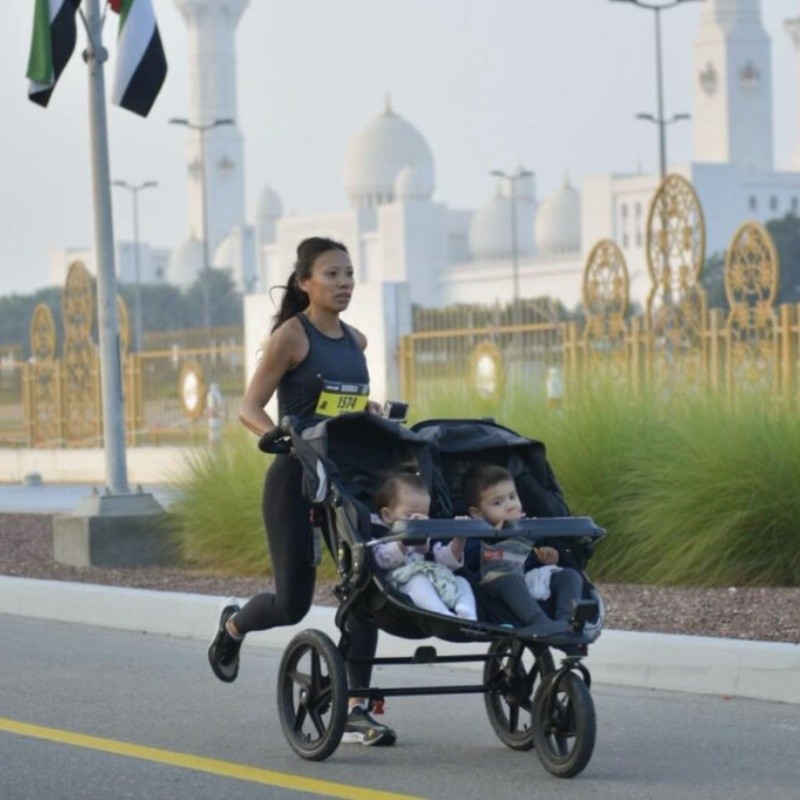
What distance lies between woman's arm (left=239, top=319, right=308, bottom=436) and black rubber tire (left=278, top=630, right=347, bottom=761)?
685mm

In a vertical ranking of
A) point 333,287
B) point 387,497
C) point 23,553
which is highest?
point 333,287

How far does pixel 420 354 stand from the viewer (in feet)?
78.1

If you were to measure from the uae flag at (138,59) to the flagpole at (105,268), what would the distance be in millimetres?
412

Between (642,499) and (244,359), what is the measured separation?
15.8 meters

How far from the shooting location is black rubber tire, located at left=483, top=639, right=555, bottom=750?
Answer: 6.48 meters

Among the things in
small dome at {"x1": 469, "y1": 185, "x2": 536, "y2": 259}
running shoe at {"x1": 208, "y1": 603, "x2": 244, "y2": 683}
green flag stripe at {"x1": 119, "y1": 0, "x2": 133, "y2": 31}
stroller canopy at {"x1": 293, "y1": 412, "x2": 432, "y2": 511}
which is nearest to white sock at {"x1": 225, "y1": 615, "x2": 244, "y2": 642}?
running shoe at {"x1": 208, "y1": 603, "x2": 244, "y2": 683}

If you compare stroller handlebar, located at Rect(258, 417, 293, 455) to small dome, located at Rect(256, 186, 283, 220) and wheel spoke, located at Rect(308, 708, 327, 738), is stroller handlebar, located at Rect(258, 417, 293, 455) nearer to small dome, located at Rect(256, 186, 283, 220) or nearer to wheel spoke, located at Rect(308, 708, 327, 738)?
wheel spoke, located at Rect(308, 708, 327, 738)

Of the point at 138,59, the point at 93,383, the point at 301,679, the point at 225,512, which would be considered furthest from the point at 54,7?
the point at 93,383

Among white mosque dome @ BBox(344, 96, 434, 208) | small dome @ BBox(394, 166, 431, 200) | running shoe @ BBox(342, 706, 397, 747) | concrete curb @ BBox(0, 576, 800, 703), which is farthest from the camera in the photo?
white mosque dome @ BBox(344, 96, 434, 208)

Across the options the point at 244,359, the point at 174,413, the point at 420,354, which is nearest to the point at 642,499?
the point at 420,354

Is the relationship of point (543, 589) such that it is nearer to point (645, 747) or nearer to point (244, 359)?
point (645, 747)

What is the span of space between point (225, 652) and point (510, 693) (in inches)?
43.3

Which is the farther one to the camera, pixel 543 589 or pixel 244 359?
pixel 244 359

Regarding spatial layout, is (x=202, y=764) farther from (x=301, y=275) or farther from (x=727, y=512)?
(x=727, y=512)
